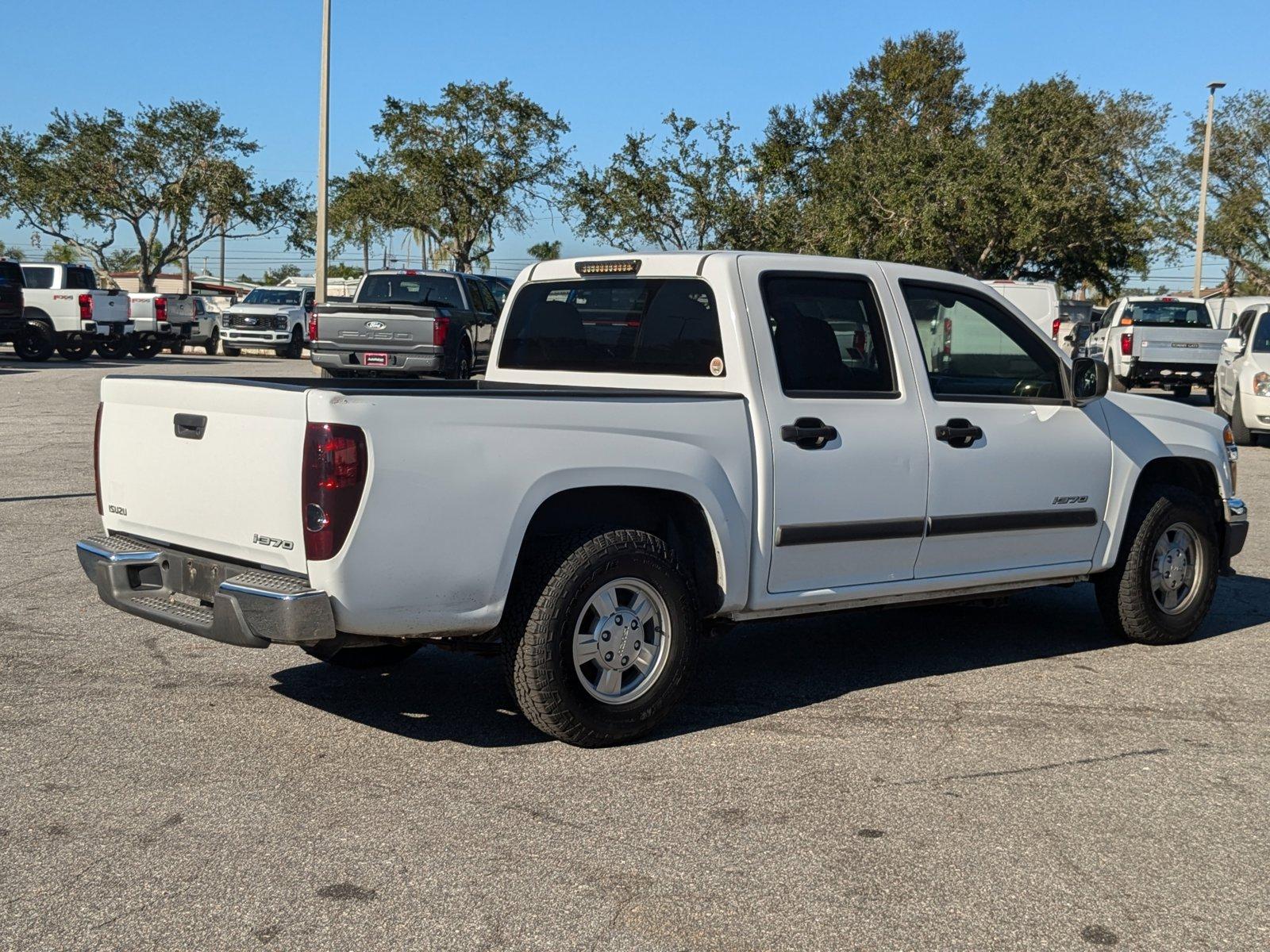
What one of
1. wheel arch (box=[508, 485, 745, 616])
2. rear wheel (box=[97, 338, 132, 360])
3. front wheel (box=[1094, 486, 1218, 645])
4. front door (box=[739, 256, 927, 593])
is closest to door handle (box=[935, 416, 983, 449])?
front door (box=[739, 256, 927, 593])

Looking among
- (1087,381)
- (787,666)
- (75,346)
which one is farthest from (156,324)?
(1087,381)

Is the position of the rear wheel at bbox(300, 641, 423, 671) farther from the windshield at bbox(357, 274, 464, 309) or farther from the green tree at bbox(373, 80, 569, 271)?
the green tree at bbox(373, 80, 569, 271)

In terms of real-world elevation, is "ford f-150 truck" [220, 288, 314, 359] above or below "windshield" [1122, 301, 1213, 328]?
below

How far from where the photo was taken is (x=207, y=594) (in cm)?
491

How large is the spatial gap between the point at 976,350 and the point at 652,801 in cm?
282

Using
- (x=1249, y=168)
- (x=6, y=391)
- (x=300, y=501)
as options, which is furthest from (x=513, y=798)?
(x=1249, y=168)

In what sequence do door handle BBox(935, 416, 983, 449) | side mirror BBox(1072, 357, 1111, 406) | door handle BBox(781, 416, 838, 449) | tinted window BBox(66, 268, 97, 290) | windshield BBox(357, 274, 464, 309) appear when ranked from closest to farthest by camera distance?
1. door handle BBox(781, 416, 838, 449)
2. door handle BBox(935, 416, 983, 449)
3. side mirror BBox(1072, 357, 1111, 406)
4. windshield BBox(357, 274, 464, 309)
5. tinted window BBox(66, 268, 97, 290)

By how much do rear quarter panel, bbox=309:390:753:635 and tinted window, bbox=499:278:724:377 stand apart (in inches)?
23.8

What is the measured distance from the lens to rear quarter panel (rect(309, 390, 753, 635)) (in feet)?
15.0

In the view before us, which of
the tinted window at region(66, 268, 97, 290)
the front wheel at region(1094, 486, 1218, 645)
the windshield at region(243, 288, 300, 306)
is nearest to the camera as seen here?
the front wheel at region(1094, 486, 1218, 645)

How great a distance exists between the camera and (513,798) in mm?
4605

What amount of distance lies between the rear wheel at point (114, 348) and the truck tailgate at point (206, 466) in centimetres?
2892

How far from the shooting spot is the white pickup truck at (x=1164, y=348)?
26469 mm

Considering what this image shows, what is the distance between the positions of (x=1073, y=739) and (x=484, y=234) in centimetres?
4365
